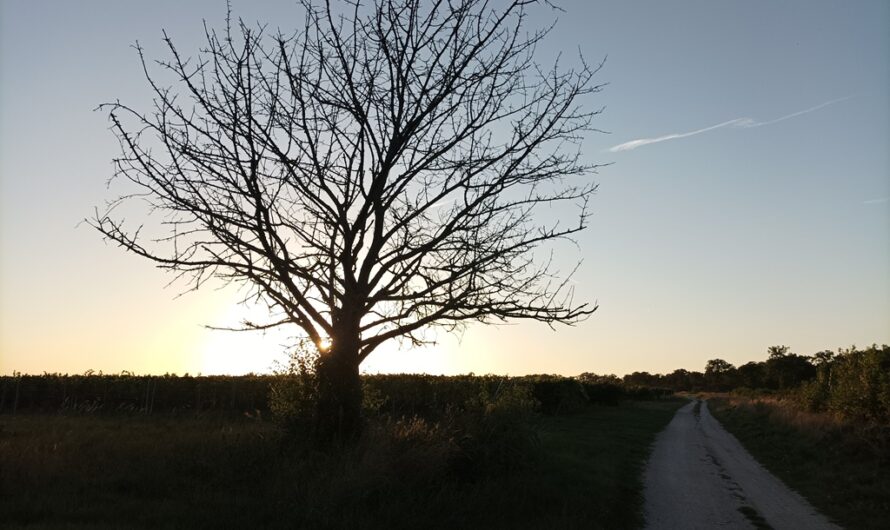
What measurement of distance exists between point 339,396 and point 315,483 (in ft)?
7.41

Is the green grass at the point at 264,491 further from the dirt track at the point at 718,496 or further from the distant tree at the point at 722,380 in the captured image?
the distant tree at the point at 722,380

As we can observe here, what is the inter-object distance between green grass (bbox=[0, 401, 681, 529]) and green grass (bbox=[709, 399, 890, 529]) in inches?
181

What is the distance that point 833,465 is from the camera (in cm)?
1875

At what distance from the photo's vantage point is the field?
771cm

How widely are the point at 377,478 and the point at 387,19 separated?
274 inches

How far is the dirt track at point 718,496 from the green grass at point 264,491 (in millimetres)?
1212

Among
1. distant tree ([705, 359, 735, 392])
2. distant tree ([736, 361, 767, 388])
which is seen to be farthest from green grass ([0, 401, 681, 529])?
distant tree ([705, 359, 735, 392])

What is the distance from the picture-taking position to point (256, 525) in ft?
24.2

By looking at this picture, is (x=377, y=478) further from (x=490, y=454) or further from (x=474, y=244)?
(x=474, y=244)

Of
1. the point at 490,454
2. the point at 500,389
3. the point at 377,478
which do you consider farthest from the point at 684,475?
the point at 377,478

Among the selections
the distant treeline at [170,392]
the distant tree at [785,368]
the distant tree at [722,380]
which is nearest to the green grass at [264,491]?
the distant treeline at [170,392]

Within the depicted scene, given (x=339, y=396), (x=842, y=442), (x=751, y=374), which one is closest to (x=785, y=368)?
(x=751, y=374)

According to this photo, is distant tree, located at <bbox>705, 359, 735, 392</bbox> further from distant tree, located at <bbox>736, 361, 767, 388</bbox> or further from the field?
the field

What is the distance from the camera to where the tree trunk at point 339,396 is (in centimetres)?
1047
